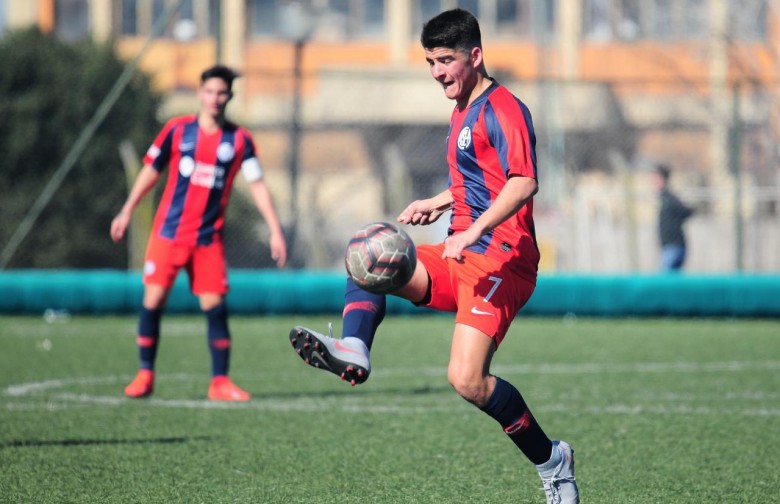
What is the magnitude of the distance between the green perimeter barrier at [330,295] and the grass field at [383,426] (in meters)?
2.36

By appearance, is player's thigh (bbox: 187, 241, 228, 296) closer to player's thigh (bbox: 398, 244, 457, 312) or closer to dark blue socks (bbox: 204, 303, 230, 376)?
dark blue socks (bbox: 204, 303, 230, 376)

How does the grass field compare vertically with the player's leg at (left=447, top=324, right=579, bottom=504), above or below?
below

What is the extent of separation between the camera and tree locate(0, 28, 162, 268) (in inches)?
727

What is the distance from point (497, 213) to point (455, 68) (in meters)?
0.70

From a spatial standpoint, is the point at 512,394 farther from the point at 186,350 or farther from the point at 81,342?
the point at 81,342

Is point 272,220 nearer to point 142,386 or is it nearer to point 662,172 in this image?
point 142,386

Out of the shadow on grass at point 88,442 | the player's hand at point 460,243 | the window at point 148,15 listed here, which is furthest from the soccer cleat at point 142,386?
the window at point 148,15

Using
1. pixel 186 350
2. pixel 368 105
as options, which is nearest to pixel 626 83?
pixel 368 105

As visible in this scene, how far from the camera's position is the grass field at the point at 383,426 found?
556 centimetres

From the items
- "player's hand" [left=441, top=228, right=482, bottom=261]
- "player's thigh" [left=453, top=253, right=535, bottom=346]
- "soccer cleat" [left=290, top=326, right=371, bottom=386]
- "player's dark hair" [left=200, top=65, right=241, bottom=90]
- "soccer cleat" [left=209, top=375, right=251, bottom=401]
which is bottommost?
"soccer cleat" [left=209, top=375, right=251, bottom=401]

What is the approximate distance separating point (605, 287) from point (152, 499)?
10.2 m

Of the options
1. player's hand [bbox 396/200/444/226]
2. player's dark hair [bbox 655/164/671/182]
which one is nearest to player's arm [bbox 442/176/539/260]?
player's hand [bbox 396/200/444/226]

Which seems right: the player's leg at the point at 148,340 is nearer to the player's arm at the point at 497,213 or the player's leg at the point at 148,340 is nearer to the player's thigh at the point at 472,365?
the player's thigh at the point at 472,365

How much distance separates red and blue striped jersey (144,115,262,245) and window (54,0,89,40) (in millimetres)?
32608
